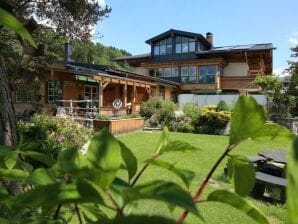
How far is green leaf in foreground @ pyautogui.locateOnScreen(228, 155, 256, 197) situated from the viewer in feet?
1.65

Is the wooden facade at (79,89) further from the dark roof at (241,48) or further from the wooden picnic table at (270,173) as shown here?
the dark roof at (241,48)

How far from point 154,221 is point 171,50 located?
36.7 metres

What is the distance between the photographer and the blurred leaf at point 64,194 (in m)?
0.34

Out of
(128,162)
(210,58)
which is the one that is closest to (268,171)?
(128,162)

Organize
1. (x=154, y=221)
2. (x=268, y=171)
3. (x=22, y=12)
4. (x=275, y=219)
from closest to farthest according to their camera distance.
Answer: (x=154, y=221)
(x=275, y=219)
(x=268, y=171)
(x=22, y=12)

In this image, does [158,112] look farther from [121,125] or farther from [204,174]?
[204,174]

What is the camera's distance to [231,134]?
17.4 inches

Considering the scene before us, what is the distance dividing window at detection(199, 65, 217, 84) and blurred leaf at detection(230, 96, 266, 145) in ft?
108

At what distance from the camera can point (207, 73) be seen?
33.0 m

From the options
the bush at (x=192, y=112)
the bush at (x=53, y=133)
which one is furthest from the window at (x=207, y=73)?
the bush at (x=53, y=133)

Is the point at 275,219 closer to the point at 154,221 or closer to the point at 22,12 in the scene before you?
the point at 154,221

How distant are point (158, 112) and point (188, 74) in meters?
15.2

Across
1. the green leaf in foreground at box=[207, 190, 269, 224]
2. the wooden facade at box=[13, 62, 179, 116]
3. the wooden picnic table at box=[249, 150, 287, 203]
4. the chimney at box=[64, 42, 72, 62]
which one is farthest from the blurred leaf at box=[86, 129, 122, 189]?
the chimney at box=[64, 42, 72, 62]

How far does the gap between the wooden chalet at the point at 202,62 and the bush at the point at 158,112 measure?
12369mm
